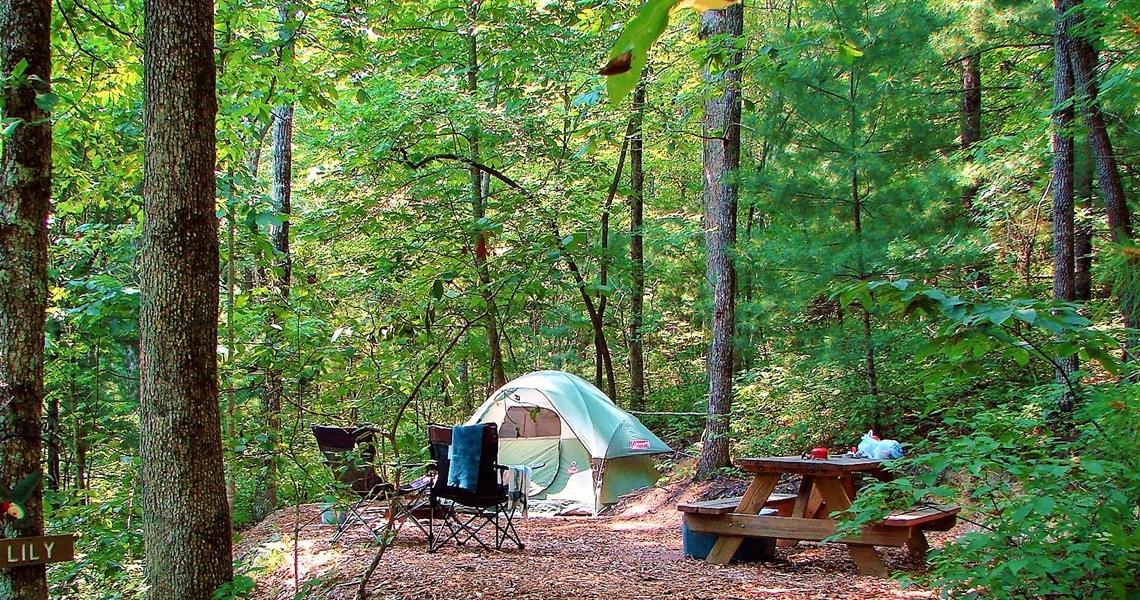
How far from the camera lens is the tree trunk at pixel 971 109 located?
880 centimetres

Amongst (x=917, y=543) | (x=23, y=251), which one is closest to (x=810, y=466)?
(x=917, y=543)

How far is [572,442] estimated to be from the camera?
916cm

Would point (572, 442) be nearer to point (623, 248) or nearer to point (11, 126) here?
point (623, 248)

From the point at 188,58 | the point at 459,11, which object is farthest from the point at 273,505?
the point at 188,58

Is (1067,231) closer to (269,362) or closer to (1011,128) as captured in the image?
(1011,128)

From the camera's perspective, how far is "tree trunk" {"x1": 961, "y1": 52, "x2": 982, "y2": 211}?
880 centimetres

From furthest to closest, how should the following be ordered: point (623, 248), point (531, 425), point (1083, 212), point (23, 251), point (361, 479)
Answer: point (623, 248) < point (531, 425) < point (1083, 212) < point (361, 479) < point (23, 251)

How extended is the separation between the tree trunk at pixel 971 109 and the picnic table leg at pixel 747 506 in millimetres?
5059

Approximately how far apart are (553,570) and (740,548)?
1.24 metres

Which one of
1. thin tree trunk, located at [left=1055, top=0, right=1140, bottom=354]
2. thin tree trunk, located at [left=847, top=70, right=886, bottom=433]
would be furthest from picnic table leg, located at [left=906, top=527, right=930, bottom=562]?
thin tree trunk, located at [left=1055, top=0, right=1140, bottom=354]

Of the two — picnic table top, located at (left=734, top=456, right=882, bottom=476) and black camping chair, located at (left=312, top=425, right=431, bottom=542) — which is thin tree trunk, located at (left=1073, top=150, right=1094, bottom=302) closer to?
picnic table top, located at (left=734, top=456, right=882, bottom=476)

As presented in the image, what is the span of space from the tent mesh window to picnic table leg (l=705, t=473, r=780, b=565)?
13.9ft

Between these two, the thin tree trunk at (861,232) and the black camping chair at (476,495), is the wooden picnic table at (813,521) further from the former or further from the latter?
the thin tree trunk at (861,232)

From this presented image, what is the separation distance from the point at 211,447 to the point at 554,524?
5421 mm
